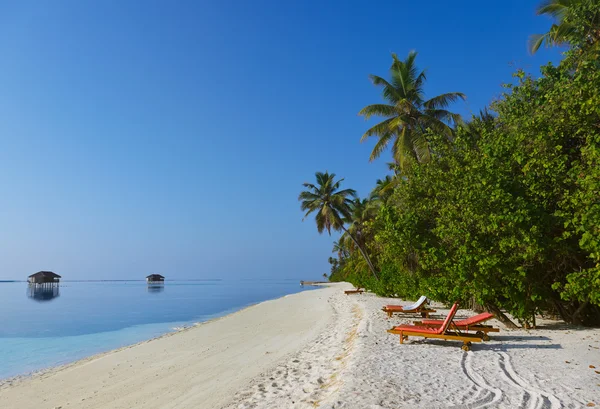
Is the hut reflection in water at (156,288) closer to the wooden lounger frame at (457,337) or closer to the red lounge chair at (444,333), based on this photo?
the red lounge chair at (444,333)

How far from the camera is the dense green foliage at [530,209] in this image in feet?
26.8

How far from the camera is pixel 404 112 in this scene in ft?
70.5

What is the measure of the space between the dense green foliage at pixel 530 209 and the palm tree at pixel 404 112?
30.0ft

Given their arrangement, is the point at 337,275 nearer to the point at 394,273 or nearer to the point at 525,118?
the point at 394,273

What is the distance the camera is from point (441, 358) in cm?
696

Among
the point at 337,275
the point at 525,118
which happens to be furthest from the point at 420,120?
the point at 337,275

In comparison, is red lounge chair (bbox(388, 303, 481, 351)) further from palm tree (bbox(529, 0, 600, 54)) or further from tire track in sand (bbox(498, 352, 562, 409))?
palm tree (bbox(529, 0, 600, 54))

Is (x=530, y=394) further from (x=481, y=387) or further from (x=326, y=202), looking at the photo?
(x=326, y=202)

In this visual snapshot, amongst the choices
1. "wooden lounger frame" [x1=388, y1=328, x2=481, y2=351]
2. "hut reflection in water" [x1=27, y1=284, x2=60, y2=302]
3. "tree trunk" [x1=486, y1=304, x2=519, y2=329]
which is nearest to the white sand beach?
"wooden lounger frame" [x1=388, y1=328, x2=481, y2=351]

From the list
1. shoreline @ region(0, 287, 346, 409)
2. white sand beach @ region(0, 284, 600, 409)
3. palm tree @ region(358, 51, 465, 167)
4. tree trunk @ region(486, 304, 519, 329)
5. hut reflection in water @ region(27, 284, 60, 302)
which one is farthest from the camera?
hut reflection in water @ region(27, 284, 60, 302)

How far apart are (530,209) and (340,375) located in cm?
539

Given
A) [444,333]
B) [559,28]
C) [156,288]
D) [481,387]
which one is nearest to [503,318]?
[444,333]

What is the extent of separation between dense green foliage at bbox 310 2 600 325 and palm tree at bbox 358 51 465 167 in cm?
913

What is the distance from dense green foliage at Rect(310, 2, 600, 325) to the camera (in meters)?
8.17
